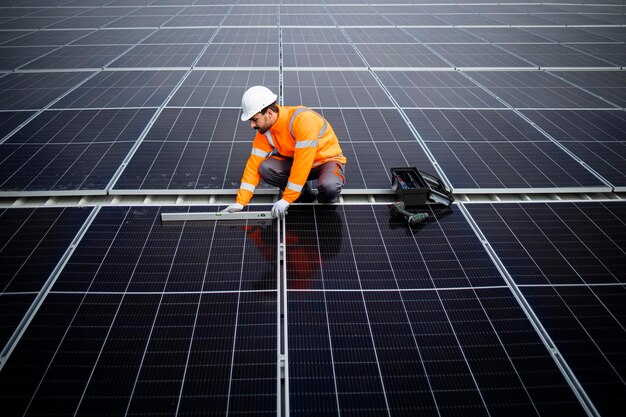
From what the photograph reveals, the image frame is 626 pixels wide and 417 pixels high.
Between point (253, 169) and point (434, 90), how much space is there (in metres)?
5.30

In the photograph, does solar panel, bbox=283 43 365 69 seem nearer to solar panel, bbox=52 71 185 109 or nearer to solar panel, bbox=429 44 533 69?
solar panel, bbox=429 44 533 69

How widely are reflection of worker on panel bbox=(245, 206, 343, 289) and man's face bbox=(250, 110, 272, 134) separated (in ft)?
4.01

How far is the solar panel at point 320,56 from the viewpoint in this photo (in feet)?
28.8

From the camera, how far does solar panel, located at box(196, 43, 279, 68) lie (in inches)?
344

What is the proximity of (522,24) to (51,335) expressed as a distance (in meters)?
18.0

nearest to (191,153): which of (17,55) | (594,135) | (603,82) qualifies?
(594,135)

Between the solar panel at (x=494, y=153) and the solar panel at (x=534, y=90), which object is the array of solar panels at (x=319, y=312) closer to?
the solar panel at (x=494, y=153)

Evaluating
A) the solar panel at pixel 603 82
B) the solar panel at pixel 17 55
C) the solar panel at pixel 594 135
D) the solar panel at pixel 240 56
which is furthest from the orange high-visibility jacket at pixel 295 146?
the solar panel at pixel 17 55

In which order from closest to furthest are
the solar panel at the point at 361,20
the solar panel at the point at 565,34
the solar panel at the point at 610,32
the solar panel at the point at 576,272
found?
the solar panel at the point at 576,272, the solar panel at the point at 565,34, the solar panel at the point at 610,32, the solar panel at the point at 361,20

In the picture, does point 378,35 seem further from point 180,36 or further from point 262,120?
point 262,120

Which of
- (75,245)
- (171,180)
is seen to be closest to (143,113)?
(171,180)

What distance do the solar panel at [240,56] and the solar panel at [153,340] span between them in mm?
6570

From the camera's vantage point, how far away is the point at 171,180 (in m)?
4.70

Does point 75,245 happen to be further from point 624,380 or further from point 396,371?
point 624,380
